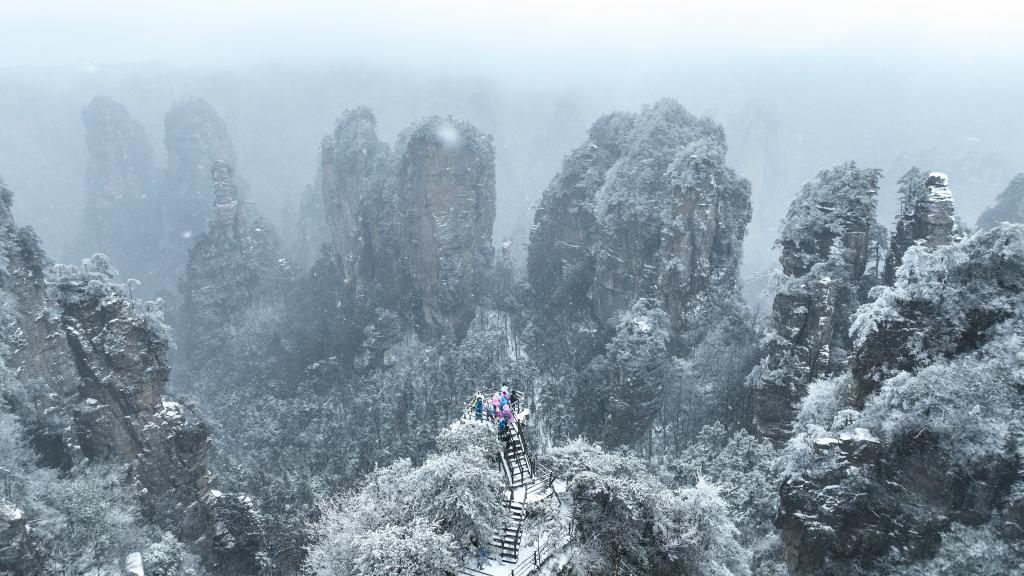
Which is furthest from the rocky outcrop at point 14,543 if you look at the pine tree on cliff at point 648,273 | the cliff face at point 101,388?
the pine tree on cliff at point 648,273

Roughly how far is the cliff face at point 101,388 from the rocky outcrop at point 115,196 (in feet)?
346

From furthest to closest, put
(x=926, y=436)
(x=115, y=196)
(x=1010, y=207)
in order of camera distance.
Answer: (x=115, y=196)
(x=1010, y=207)
(x=926, y=436)

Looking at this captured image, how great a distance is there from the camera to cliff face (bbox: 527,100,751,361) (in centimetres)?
5494

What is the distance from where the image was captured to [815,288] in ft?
130

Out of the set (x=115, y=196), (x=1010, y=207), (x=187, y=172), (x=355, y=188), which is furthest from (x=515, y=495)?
(x=115, y=196)

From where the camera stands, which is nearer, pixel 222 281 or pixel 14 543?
pixel 14 543

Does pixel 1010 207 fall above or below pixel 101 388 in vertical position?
above

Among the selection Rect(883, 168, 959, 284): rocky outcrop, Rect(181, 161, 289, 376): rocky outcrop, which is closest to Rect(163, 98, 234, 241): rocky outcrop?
Rect(181, 161, 289, 376): rocky outcrop

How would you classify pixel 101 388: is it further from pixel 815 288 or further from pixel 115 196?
pixel 115 196

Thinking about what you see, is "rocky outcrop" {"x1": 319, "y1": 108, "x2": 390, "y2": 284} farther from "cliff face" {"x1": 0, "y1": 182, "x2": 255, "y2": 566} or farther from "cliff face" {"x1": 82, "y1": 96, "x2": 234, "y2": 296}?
"cliff face" {"x1": 82, "y1": 96, "x2": 234, "y2": 296}

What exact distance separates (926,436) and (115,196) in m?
168

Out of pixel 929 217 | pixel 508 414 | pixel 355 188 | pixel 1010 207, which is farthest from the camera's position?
pixel 355 188

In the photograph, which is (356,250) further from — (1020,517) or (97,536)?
(1020,517)

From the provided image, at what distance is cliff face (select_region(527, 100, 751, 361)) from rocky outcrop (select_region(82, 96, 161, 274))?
113 metres
